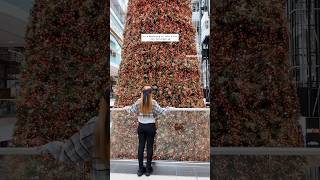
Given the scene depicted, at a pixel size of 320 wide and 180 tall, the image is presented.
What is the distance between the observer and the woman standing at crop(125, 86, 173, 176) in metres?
5.45

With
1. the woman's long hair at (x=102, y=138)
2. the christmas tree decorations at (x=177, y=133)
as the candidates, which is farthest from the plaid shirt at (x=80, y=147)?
the christmas tree decorations at (x=177, y=133)

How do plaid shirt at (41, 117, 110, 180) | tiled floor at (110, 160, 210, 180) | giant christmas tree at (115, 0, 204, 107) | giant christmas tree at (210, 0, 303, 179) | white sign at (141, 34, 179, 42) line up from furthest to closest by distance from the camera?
giant christmas tree at (210, 0, 303, 179) < giant christmas tree at (115, 0, 204, 107) < white sign at (141, 34, 179, 42) < tiled floor at (110, 160, 210, 180) < plaid shirt at (41, 117, 110, 180)

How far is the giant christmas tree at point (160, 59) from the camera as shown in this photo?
5.75m

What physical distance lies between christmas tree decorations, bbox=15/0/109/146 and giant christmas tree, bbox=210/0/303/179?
4.76 feet

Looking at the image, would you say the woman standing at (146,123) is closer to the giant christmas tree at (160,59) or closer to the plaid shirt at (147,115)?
the plaid shirt at (147,115)

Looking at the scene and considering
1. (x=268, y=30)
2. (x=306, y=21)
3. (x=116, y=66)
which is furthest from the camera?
(x=306, y=21)

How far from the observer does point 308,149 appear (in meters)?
6.09

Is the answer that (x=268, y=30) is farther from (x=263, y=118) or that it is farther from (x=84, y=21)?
(x=84, y=21)

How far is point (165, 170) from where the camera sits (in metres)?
5.56

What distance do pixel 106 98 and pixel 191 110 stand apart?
133 cm

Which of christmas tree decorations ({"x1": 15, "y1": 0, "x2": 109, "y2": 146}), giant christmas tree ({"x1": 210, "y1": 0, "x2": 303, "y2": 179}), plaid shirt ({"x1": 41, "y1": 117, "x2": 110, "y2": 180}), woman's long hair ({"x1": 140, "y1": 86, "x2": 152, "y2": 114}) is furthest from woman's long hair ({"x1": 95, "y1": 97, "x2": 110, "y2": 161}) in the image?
giant christmas tree ({"x1": 210, "y1": 0, "x2": 303, "y2": 179})

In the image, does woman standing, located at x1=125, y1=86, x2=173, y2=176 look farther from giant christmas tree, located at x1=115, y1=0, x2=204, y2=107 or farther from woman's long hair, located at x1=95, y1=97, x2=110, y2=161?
woman's long hair, located at x1=95, y1=97, x2=110, y2=161

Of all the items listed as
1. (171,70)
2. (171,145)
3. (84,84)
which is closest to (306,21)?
(171,70)

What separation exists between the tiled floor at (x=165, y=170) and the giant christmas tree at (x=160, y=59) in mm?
714
